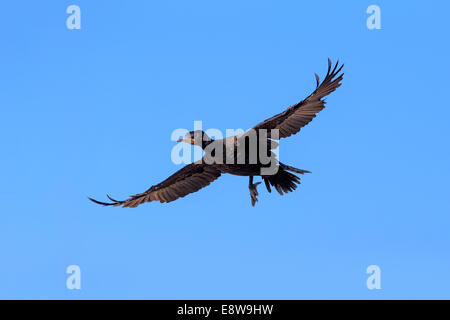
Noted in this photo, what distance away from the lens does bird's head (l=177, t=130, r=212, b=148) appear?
13250 mm

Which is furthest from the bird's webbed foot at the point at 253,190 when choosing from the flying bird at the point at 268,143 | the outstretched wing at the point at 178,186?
the outstretched wing at the point at 178,186

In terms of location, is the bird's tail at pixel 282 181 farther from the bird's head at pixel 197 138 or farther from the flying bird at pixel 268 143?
the bird's head at pixel 197 138

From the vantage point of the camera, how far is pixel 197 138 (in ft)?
43.5

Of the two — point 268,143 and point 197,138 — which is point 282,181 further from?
point 197,138

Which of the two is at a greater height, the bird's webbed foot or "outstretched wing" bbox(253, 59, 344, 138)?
"outstretched wing" bbox(253, 59, 344, 138)

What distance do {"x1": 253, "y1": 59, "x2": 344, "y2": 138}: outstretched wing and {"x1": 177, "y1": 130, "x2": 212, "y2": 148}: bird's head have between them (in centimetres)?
85

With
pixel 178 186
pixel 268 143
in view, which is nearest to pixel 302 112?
pixel 268 143

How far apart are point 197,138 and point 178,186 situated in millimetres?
1691

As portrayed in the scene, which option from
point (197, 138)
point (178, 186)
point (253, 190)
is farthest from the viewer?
point (178, 186)

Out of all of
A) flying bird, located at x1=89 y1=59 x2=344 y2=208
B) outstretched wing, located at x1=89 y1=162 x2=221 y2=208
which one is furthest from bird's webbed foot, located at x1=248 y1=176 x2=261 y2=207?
outstretched wing, located at x1=89 y1=162 x2=221 y2=208

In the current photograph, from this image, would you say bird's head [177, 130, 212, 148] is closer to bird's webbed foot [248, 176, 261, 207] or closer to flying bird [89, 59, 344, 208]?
flying bird [89, 59, 344, 208]
